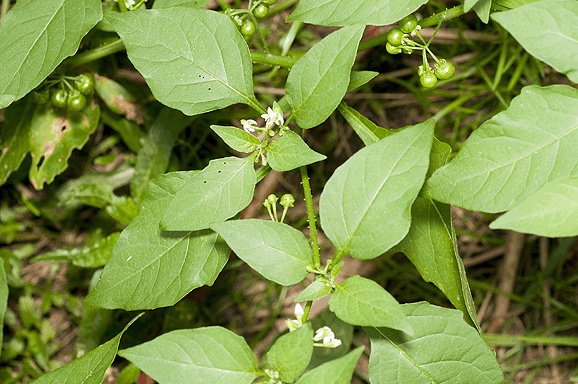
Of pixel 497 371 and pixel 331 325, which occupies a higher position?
pixel 497 371

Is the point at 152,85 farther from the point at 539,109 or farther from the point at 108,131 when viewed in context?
the point at 108,131

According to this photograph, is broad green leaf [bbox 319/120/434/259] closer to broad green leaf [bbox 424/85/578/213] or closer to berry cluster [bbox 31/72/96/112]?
broad green leaf [bbox 424/85/578/213]

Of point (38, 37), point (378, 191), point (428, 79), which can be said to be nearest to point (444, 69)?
point (428, 79)

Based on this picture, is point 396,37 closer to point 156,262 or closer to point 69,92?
point 156,262

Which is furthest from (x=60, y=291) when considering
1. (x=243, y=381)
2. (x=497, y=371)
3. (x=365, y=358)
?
(x=497, y=371)

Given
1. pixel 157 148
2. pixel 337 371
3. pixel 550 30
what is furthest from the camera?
pixel 157 148

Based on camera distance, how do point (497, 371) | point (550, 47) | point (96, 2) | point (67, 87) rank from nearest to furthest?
point (550, 47) < point (497, 371) < point (96, 2) < point (67, 87)

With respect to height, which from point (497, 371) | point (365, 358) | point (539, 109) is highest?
point (539, 109)

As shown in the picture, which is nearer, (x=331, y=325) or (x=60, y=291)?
(x=331, y=325)
